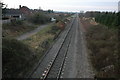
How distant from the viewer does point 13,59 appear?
43.9 feet

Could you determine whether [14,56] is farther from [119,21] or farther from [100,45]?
[119,21]

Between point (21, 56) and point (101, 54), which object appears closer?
point (21, 56)

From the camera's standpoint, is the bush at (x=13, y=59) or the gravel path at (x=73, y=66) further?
the gravel path at (x=73, y=66)

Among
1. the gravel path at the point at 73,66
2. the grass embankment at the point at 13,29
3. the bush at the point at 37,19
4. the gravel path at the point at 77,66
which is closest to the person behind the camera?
the gravel path at the point at 73,66

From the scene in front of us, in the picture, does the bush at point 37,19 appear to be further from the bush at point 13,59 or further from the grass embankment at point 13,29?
the bush at point 13,59

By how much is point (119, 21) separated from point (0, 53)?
2130 centimetres

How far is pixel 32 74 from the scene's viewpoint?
14547 mm

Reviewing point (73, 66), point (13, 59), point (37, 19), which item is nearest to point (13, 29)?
point (37, 19)

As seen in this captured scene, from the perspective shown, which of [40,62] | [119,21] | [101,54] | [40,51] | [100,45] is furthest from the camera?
[119,21]

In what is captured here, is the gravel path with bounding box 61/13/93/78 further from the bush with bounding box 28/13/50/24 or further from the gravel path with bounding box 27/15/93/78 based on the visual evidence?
the bush with bounding box 28/13/50/24

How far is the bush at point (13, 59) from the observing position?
1306 cm

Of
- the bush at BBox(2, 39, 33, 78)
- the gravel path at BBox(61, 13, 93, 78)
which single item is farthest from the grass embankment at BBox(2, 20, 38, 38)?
the bush at BBox(2, 39, 33, 78)

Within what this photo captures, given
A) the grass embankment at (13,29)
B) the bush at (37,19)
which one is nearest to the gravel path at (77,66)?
the grass embankment at (13,29)

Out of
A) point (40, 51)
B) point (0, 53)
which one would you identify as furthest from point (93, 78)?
point (40, 51)
